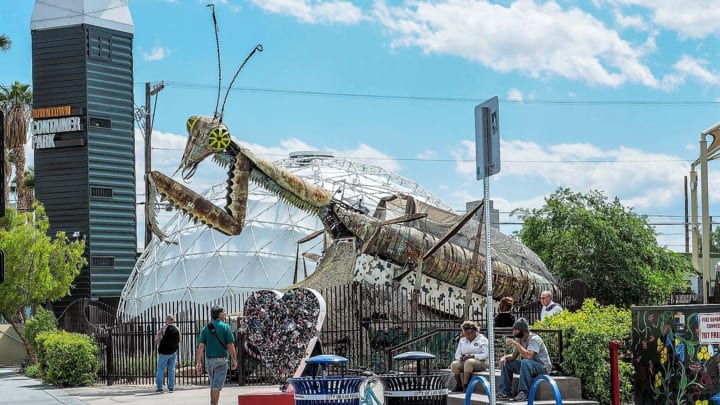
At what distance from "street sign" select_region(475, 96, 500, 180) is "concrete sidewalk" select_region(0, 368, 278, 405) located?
8371mm

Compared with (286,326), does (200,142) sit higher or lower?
higher

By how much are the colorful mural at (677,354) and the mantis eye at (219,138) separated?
9.14 m

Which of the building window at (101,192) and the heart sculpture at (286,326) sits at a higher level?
the building window at (101,192)

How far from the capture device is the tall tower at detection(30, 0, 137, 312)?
3659 centimetres

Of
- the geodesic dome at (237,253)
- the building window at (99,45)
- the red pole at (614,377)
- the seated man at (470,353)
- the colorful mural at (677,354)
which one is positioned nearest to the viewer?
the colorful mural at (677,354)

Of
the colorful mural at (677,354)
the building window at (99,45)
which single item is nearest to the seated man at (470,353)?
the colorful mural at (677,354)

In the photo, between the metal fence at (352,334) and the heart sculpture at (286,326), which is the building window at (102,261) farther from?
the heart sculpture at (286,326)

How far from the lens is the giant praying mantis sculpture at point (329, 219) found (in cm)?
1741

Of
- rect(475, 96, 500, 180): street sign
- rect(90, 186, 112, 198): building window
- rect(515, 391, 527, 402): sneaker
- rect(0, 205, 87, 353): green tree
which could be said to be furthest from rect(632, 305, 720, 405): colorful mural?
rect(90, 186, 112, 198): building window

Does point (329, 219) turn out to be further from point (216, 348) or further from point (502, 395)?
point (502, 395)

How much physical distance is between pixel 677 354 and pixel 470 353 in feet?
10.0

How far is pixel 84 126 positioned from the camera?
1441 inches

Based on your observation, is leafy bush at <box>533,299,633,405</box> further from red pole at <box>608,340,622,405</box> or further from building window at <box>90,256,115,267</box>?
building window at <box>90,256,115,267</box>

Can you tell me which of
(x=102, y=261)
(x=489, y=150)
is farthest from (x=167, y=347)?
(x=102, y=261)
